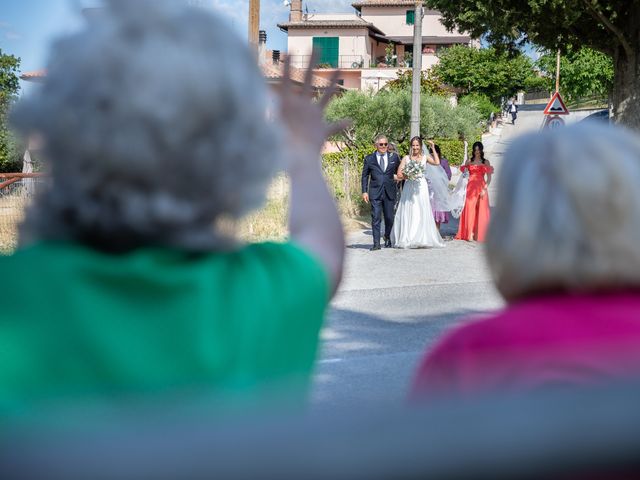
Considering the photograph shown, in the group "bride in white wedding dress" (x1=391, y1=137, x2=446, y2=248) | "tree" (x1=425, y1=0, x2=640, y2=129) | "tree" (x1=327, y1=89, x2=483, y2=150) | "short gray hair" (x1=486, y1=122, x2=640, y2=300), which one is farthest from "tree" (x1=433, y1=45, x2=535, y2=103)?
"short gray hair" (x1=486, y1=122, x2=640, y2=300)

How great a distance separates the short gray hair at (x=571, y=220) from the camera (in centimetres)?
167

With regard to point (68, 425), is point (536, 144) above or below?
above

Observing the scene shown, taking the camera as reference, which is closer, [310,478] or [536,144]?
[310,478]

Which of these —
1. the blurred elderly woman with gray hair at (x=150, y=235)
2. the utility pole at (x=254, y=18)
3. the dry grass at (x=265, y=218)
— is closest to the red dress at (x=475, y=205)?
the dry grass at (x=265, y=218)

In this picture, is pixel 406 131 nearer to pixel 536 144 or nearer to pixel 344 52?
pixel 536 144

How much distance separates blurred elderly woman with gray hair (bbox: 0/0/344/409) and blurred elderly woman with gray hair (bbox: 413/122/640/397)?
0.30m

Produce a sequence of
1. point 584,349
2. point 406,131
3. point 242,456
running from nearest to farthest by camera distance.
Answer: point 242,456
point 584,349
point 406,131

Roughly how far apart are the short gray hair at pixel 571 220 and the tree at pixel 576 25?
1466cm

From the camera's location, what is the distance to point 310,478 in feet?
2.27

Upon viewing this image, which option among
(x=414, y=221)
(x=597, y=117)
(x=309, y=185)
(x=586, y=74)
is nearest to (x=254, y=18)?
(x=414, y=221)

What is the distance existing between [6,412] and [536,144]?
1073 millimetres

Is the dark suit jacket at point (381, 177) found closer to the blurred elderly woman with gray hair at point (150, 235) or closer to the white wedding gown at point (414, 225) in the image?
the white wedding gown at point (414, 225)

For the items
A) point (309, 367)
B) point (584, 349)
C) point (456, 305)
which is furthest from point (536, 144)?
point (456, 305)

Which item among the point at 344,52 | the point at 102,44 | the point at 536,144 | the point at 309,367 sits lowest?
the point at 309,367
